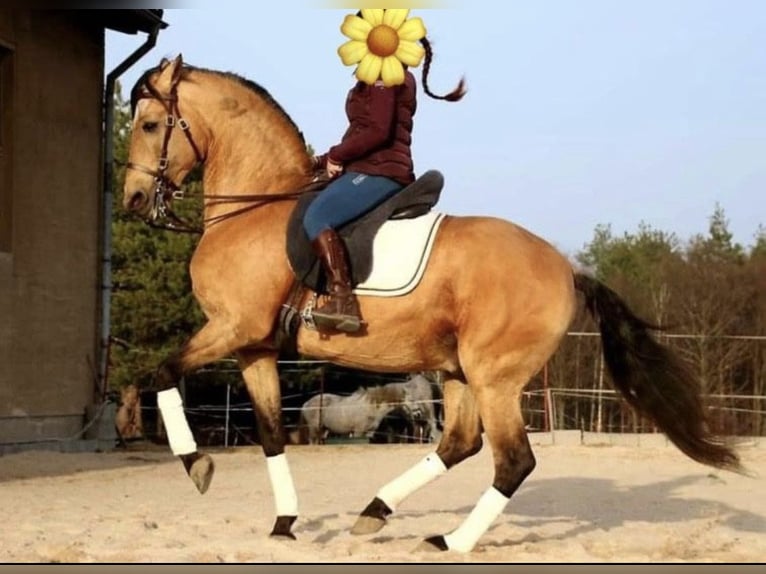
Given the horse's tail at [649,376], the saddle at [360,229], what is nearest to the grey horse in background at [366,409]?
the horse's tail at [649,376]

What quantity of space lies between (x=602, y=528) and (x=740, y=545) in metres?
1.18

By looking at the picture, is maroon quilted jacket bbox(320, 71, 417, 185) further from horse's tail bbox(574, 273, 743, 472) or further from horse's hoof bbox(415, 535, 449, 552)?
horse's hoof bbox(415, 535, 449, 552)

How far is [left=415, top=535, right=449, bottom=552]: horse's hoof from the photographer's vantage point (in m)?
6.54

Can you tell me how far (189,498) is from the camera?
9984 mm

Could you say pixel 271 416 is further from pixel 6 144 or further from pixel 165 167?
pixel 6 144

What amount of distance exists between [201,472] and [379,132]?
212 cm

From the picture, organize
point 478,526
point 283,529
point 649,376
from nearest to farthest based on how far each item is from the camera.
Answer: point 478,526 < point 283,529 < point 649,376

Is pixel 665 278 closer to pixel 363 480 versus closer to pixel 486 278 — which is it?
pixel 363 480

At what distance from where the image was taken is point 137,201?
702 cm

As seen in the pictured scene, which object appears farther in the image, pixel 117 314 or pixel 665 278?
pixel 117 314

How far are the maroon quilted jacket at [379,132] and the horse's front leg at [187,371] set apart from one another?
1213mm

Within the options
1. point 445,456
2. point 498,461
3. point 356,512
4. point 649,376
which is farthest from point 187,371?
point 649,376

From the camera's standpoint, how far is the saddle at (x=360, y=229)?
6660 millimetres

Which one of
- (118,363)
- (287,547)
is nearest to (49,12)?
(287,547)
